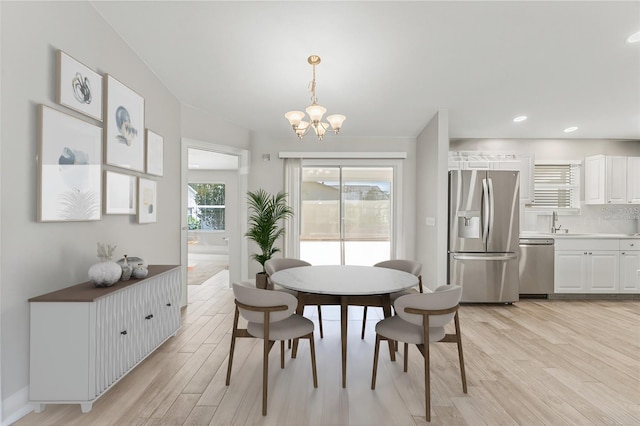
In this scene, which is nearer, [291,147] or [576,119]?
[576,119]

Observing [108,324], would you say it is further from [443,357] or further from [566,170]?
[566,170]

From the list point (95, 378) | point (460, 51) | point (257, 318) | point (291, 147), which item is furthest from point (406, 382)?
point (291, 147)

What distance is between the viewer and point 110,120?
2662mm

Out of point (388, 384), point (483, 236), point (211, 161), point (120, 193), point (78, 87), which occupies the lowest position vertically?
point (388, 384)

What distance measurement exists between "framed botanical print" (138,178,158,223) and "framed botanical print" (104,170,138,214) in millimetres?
77

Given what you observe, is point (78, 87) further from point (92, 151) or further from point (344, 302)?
point (344, 302)

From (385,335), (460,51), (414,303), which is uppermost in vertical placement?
(460,51)

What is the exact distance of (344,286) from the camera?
89.0 inches

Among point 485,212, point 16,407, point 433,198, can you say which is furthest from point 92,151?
point 485,212

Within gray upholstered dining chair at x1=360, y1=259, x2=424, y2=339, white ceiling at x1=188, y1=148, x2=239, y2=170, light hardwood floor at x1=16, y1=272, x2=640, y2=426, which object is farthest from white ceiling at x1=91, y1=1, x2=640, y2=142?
light hardwood floor at x1=16, y1=272, x2=640, y2=426

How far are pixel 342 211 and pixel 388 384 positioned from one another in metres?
3.27

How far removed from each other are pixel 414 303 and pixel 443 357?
110 cm

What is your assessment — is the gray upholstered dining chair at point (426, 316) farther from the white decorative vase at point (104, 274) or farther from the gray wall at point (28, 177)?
the gray wall at point (28, 177)

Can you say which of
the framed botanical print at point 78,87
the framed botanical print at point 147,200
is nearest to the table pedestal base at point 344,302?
the framed botanical print at point 147,200
